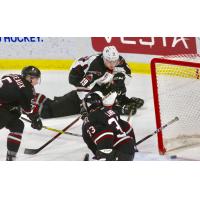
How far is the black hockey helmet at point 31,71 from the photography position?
3496mm

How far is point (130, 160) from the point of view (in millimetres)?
3506

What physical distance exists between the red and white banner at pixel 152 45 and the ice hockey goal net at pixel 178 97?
0.16ft

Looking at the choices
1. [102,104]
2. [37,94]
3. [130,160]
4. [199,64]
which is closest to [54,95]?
[37,94]

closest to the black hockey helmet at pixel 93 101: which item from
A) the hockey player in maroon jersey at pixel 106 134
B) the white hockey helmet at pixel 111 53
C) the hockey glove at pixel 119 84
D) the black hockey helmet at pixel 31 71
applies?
the hockey player in maroon jersey at pixel 106 134

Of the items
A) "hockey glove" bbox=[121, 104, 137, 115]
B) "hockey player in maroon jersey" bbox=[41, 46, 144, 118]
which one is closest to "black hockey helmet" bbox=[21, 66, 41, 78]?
"hockey player in maroon jersey" bbox=[41, 46, 144, 118]

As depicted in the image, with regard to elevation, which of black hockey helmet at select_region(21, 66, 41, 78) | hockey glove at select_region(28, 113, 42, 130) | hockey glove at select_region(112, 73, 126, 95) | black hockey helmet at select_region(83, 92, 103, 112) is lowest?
hockey glove at select_region(28, 113, 42, 130)

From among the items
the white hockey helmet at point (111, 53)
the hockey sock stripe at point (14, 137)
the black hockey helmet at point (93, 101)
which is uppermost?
the white hockey helmet at point (111, 53)

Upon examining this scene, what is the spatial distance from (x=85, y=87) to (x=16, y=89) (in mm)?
476

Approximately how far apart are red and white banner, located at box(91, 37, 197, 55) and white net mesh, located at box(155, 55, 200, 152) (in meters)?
0.05

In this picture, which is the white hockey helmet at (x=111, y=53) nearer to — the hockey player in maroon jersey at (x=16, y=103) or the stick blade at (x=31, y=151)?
the hockey player in maroon jersey at (x=16, y=103)

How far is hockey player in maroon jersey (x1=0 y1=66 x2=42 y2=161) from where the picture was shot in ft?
11.5

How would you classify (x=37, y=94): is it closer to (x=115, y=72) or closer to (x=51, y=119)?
(x=51, y=119)

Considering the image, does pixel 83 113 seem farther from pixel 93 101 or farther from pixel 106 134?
pixel 106 134

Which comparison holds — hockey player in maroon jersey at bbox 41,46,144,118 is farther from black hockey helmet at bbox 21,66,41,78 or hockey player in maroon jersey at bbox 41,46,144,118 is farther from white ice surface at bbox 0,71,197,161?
black hockey helmet at bbox 21,66,41,78
